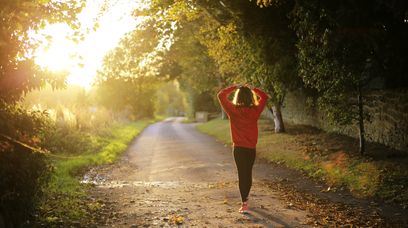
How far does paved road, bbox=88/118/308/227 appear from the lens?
23.3 feet

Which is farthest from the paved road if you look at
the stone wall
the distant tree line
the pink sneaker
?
the stone wall

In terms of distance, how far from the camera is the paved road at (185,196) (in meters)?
7.11

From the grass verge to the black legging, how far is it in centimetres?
287

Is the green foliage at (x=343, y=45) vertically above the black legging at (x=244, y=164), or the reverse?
the green foliage at (x=343, y=45)

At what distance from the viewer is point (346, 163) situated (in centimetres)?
1177

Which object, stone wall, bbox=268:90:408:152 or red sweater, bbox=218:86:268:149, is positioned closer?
red sweater, bbox=218:86:268:149

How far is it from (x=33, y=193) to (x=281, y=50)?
42.3 feet

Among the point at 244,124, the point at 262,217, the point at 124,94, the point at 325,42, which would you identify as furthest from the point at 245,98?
the point at 124,94

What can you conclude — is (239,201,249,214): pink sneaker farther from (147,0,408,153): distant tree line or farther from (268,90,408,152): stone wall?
(268,90,408,152): stone wall

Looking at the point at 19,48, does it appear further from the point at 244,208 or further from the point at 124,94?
the point at 124,94

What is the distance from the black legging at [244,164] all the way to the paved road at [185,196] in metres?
0.43

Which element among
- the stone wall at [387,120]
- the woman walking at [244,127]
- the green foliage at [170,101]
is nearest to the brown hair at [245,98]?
the woman walking at [244,127]

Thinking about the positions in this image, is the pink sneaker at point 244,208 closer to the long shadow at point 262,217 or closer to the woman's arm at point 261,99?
the long shadow at point 262,217

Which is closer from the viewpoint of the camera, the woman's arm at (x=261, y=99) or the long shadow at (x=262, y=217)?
the long shadow at (x=262, y=217)
